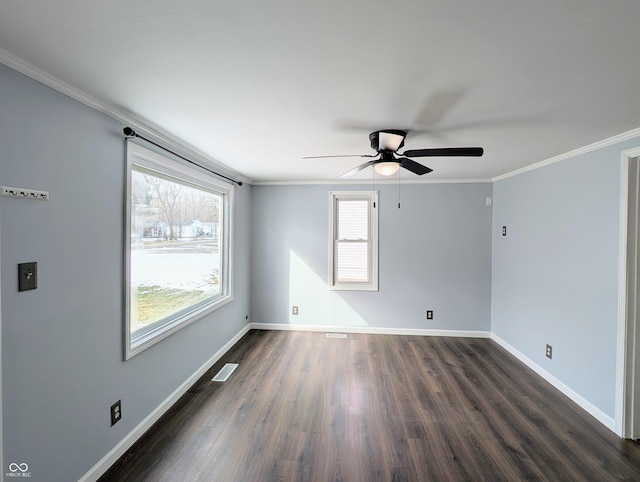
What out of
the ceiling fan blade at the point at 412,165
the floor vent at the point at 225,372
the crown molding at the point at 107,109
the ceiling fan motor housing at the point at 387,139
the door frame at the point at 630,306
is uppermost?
the crown molding at the point at 107,109

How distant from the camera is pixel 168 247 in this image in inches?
102

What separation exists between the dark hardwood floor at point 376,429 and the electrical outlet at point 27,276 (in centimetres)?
135

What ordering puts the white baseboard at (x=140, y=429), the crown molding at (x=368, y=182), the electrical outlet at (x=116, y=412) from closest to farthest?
1. the white baseboard at (x=140, y=429)
2. the electrical outlet at (x=116, y=412)
3. the crown molding at (x=368, y=182)

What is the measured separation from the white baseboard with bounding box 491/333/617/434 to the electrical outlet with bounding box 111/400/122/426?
12.6 ft

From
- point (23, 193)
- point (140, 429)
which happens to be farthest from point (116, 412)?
point (23, 193)

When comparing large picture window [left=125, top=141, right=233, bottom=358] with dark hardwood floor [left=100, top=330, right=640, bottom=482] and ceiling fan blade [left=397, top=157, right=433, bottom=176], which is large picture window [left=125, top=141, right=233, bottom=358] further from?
ceiling fan blade [left=397, top=157, right=433, bottom=176]

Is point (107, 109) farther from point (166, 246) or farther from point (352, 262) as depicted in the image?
point (352, 262)

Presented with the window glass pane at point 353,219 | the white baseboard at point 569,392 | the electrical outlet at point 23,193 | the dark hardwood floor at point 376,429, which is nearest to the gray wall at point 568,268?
the white baseboard at point 569,392

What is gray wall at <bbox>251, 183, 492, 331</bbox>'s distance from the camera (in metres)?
4.23

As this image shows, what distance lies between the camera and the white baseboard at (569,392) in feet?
7.57

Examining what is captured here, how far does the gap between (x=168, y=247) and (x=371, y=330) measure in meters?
3.19

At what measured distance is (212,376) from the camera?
3.03 metres

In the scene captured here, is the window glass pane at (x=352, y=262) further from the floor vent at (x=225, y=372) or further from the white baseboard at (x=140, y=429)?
the white baseboard at (x=140, y=429)

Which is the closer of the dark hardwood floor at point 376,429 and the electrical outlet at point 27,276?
the electrical outlet at point 27,276
